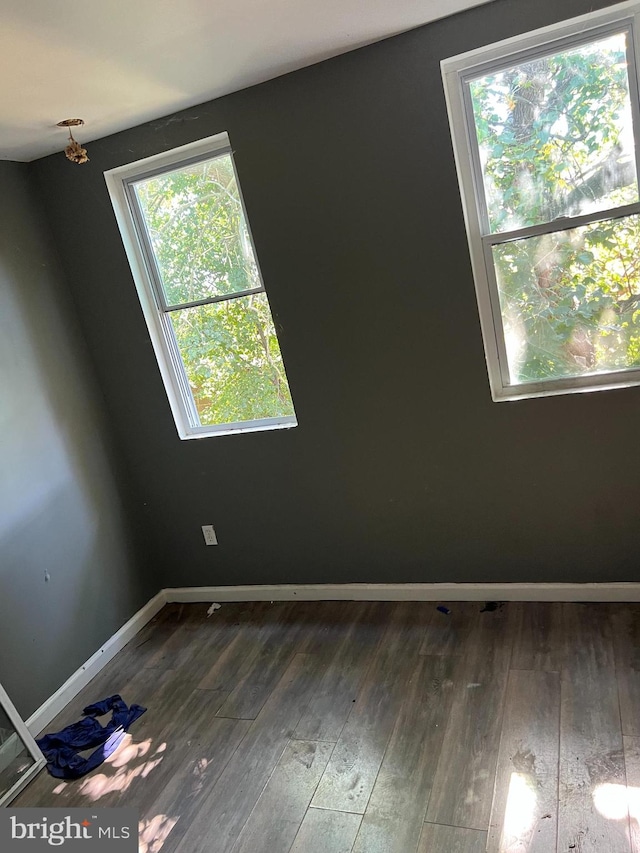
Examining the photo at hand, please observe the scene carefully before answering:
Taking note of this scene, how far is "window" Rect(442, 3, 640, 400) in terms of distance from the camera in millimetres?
2295

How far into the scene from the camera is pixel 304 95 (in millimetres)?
2572

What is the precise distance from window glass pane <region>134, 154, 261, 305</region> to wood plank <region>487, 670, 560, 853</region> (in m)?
2.04

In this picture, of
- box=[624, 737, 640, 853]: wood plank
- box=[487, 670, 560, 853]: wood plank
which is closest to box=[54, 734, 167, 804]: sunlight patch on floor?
box=[487, 670, 560, 853]: wood plank

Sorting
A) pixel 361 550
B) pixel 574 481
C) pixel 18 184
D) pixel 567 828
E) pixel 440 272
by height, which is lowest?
pixel 567 828

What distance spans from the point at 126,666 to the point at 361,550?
1258mm

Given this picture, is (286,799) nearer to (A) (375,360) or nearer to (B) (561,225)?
(A) (375,360)

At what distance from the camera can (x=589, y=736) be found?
2045mm

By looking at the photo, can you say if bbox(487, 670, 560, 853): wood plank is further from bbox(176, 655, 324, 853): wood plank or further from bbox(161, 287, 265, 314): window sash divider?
bbox(161, 287, 265, 314): window sash divider

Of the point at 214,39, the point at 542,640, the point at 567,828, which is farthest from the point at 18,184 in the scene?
the point at 567,828

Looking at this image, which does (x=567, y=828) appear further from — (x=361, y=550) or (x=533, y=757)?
(x=361, y=550)

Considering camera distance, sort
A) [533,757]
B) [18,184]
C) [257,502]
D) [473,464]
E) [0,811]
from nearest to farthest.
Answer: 1. [533,757]
2. [0,811]
3. [473,464]
4. [18,184]
5. [257,502]

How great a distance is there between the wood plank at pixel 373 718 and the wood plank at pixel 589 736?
590 millimetres

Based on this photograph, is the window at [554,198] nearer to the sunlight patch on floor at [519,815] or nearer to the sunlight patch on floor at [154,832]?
the sunlight patch on floor at [519,815]

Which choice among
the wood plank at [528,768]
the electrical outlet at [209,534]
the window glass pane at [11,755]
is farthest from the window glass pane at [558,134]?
the window glass pane at [11,755]
